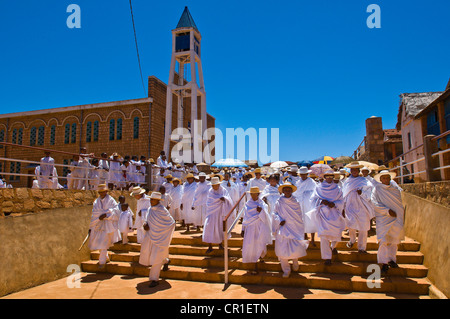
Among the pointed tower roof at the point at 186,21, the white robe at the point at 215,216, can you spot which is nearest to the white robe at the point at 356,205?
the white robe at the point at 215,216

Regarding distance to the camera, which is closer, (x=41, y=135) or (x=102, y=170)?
(x=102, y=170)

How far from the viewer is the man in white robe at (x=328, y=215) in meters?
6.39

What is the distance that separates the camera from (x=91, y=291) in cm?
624

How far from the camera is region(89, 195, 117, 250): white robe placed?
24.6 feet

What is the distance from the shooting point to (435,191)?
652 cm

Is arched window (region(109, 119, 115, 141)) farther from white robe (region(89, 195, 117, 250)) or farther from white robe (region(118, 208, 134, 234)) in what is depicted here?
white robe (region(89, 195, 117, 250))

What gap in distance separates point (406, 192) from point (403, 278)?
3.42 metres

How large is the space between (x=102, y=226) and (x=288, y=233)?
4.52 meters

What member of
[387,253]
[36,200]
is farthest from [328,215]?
[36,200]

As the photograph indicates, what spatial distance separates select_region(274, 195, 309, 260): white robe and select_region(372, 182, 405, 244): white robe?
1489 millimetres

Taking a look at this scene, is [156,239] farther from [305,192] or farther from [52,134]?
[52,134]

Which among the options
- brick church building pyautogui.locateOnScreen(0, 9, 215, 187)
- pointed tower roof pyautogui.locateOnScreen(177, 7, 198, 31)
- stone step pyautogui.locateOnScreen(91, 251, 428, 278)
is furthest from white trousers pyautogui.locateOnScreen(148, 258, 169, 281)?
pointed tower roof pyautogui.locateOnScreen(177, 7, 198, 31)
